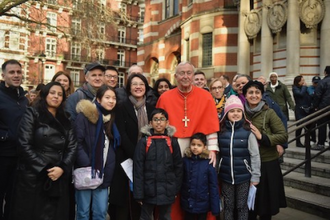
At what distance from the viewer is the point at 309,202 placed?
5.43m

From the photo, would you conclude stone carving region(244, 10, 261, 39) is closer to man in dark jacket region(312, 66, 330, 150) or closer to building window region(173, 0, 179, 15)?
man in dark jacket region(312, 66, 330, 150)

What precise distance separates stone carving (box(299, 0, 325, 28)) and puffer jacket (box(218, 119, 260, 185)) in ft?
37.3

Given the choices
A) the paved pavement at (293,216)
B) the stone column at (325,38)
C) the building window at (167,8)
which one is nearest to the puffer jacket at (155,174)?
the paved pavement at (293,216)

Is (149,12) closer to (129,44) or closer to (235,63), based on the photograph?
(235,63)

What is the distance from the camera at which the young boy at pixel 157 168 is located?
4133 mm

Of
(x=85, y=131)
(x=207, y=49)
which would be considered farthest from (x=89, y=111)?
(x=207, y=49)

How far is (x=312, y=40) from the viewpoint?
14281 millimetres

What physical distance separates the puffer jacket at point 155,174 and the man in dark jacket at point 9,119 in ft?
5.62

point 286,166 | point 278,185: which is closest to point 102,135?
point 278,185

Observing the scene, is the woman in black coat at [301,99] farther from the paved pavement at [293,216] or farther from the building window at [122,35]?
the building window at [122,35]

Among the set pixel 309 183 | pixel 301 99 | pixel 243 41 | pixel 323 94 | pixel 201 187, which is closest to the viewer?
pixel 201 187

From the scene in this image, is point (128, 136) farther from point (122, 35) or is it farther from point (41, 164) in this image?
point (122, 35)

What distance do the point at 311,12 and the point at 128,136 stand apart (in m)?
12.3

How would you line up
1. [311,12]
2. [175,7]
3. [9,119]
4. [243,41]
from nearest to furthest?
1. [9,119]
2. [311,12]
3. [243,41]
4. [175,7]
